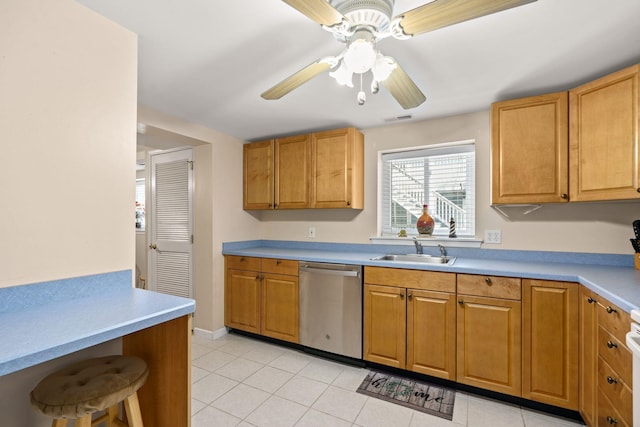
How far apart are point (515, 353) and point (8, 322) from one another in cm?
259

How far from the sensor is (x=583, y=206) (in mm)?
2242

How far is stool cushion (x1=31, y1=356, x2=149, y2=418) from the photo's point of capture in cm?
101

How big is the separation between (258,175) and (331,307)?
5.54ft

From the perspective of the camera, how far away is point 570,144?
2014 mm

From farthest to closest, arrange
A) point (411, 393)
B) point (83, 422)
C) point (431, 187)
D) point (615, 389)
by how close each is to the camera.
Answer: point (431, 187), point (411, 393), point (615, 389), point (83, 422)

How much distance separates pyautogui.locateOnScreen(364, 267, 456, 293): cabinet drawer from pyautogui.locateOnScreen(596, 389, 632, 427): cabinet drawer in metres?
0.88

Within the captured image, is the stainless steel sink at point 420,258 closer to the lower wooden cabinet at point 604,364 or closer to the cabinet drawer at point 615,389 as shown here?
the lower wooden cabinet at point 604,364

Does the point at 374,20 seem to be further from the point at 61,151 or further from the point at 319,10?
the point at 61,151

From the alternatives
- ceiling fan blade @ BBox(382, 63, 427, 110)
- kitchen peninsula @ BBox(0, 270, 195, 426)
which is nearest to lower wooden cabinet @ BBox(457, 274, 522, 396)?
ceiling fan blade @ BBox(382, 63, 427, 110)

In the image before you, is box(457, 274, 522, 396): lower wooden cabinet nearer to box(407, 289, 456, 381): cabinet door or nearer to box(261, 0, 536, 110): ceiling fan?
box(407, 289, 456, 381): cabinet door

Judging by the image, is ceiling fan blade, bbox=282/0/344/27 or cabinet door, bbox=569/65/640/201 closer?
ceiling fan blade, bbox=282/0/344/27

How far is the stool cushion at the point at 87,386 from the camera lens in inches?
39.9

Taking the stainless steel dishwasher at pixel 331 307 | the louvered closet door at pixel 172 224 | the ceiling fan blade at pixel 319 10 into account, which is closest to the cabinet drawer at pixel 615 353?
the stainless steel dishwasher at pixel 331 307

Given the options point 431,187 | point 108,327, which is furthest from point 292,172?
point 108,327
